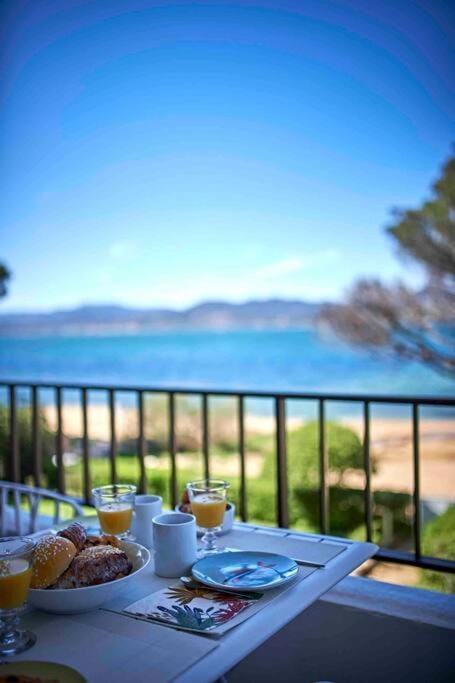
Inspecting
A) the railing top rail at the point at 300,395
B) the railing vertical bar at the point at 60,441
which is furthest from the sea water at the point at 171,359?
the railing top rail at the point at 300,395

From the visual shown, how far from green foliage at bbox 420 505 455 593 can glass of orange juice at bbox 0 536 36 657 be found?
6104 millimetres

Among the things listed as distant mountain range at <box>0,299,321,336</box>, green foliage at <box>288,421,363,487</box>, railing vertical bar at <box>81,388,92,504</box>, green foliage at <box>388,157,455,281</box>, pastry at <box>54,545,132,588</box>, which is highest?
green foliage at <box>388,157,455,281</box>

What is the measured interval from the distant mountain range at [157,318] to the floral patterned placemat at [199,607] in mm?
19114

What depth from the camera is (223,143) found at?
1938 centimetres

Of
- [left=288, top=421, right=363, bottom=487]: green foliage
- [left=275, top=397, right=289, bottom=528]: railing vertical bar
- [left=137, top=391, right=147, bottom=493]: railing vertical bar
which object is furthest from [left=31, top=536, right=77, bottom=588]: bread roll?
[left=288, top=421, right=363, bottom=487]: green foliage

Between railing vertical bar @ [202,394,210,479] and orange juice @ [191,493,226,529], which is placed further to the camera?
railing vertical bar @ [202,394,210,479]

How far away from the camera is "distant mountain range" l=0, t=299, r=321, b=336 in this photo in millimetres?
20453

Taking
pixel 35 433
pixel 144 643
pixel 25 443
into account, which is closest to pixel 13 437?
pixel 35 433

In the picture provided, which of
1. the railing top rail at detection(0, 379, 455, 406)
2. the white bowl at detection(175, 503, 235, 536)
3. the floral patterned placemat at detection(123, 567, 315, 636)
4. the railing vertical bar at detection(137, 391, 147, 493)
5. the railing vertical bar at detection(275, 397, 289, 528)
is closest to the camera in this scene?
the floral patterned placemat at detection(123, 567, 315, 636)

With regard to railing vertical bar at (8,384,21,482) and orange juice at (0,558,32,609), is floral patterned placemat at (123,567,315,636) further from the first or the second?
railing vertical bar at (8,384,21,482)

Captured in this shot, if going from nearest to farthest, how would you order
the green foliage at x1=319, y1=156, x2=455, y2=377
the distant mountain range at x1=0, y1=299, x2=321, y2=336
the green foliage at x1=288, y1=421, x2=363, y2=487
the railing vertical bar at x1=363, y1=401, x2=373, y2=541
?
the railing vertical bar at x1=363, y1=401, x2=373, y2=541 < the green foliage at x1=288, y1=421, x2=363, y2=487 < the green foliage at x1=319, y1=156, x2=455, y2=377 < the distant mountain range at x1=0, y1=299, x2=321, y2=336

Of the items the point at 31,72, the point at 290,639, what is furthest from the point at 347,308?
the point at 290,639

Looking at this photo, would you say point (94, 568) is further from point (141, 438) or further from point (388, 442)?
point (388, 442)

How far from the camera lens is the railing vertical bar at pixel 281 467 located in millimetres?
2543
